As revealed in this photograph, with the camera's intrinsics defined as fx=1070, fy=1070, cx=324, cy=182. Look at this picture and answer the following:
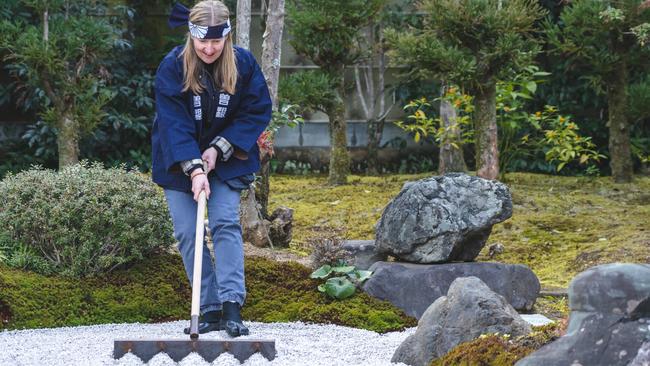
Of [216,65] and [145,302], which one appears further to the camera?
[145,302]

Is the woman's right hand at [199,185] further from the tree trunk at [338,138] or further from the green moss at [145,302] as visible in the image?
the tree trunk at [338,138]

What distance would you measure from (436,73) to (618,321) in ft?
20.2

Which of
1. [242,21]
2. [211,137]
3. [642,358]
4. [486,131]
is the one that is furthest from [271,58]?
[642,358]

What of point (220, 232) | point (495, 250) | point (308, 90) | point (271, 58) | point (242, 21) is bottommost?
point (495, 250)

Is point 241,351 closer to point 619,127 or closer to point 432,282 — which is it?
point 432,282

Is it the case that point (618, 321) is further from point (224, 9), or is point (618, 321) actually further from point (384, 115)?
point (384, 115)

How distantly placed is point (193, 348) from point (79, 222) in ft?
5.83

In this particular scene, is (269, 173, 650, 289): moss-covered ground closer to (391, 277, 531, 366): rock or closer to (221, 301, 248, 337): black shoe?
(221, 301, 248, 337): black shoe

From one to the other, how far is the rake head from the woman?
1.25 ft

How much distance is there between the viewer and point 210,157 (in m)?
5.25

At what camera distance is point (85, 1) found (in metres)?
11.1

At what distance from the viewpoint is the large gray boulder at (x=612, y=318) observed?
3.44 m

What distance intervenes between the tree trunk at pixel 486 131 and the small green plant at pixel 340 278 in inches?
143

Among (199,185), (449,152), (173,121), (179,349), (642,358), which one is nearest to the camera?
(642,358)
